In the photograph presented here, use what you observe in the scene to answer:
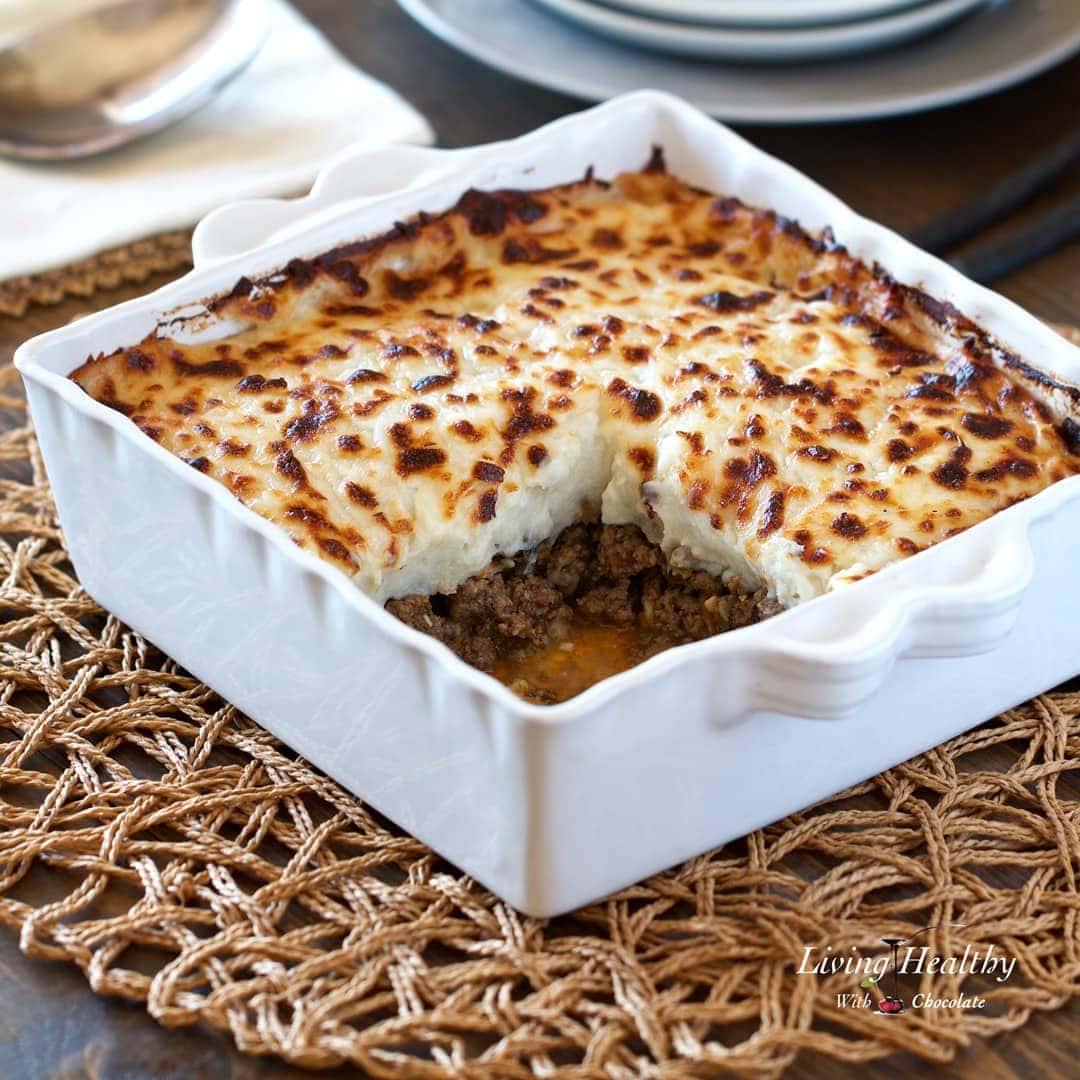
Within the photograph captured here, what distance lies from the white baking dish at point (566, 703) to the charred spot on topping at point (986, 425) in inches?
5.4

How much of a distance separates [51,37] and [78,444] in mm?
1723

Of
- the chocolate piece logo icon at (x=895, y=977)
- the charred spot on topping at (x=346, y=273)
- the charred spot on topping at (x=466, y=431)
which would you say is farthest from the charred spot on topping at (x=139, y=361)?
the chocolate piece logo icon at (x=895, y=977)

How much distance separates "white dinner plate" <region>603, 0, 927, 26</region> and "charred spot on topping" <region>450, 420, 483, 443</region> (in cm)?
146

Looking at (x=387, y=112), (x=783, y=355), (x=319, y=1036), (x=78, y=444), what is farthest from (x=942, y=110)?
(x=319, y=1036)

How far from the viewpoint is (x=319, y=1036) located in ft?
7.11

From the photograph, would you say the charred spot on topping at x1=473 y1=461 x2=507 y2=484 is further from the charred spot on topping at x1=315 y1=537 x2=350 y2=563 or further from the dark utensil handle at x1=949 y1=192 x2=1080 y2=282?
the dark utensil handle at x1=949 y1=192 x2=1080 y2=282

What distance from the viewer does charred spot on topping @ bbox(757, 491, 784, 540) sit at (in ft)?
8.54

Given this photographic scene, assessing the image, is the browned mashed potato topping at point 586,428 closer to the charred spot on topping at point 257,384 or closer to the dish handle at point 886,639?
the charred spot on topping at point 257,384

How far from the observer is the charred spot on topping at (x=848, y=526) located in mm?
2541

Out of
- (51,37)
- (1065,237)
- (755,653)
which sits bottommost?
(1065,237)

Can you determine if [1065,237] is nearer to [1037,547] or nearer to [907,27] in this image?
[907,27]

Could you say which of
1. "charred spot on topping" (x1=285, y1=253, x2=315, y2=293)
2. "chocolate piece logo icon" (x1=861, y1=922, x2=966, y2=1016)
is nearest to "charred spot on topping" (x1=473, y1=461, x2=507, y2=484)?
"charred spot on topping" (x1=285, y1=253, x2=315, y2=293)

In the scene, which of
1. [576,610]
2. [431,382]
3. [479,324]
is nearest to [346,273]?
[479,324]

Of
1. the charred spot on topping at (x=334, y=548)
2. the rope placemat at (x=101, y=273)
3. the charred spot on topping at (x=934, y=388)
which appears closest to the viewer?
the charred spot on topping at (x=334, y=548)
